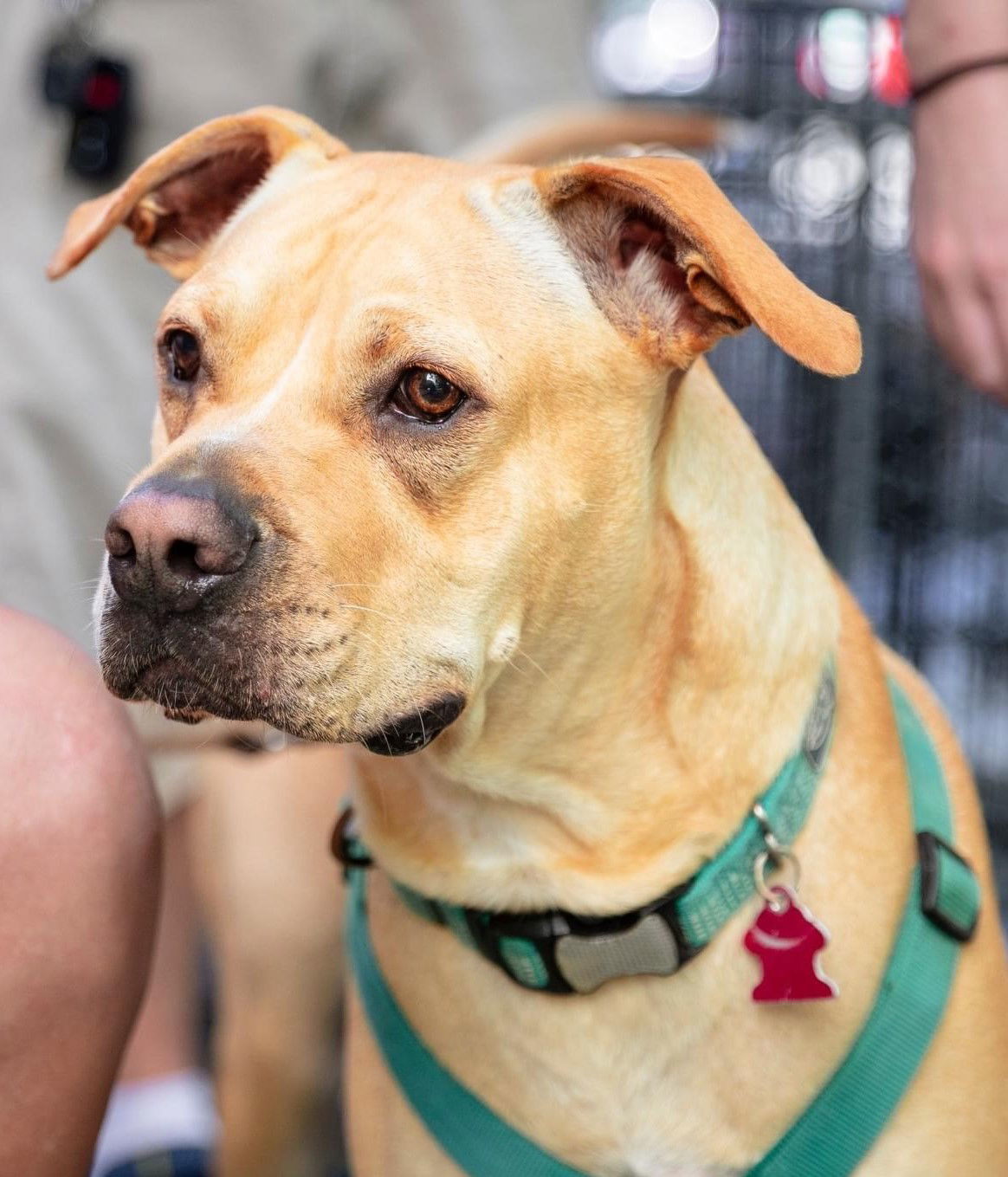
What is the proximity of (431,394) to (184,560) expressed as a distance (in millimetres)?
359

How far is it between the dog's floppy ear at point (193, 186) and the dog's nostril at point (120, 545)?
570mm

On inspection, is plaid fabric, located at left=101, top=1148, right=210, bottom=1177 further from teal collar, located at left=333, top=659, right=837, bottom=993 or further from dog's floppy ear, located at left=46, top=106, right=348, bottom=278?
dog's floppy ear, located at left=46, top=106, right=348, bottom=278

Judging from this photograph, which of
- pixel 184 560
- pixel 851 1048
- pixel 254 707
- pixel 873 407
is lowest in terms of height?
pixel 873 407

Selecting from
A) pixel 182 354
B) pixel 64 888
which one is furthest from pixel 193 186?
pixel 64 888

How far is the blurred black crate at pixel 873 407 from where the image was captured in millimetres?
4023

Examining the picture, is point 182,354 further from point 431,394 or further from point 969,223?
point 969,223

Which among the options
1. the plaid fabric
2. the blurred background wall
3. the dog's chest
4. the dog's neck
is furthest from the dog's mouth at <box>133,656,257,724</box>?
the plaid fabric

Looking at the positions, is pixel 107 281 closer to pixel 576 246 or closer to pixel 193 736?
pixel 193 736

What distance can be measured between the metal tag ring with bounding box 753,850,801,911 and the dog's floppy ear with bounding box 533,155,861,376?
0.62 meters

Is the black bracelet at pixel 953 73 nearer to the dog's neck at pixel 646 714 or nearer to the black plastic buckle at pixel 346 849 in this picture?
the dog's neck at pixel 646 714

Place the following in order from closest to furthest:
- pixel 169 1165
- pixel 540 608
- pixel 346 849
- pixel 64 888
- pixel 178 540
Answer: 1. pixel 178 540
2. pixel 64 888
3. pixel 540 608
4. pixel 346 849
5. pixel 169 1165

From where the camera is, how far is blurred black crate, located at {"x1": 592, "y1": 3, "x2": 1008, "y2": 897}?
402 centimetres

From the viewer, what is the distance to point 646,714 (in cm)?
191

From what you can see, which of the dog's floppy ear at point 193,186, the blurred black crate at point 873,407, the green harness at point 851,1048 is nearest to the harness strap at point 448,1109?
the green harness at point 851,1048
